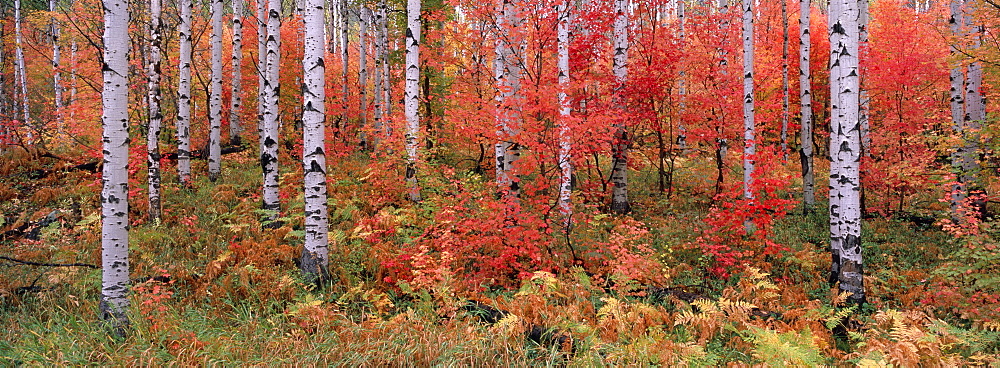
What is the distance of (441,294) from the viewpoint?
593cm

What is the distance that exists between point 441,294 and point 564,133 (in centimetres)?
373

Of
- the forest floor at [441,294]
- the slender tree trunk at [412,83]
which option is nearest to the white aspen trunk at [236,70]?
the forest floor at [441,294]

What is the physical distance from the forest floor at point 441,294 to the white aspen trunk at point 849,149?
0.68m

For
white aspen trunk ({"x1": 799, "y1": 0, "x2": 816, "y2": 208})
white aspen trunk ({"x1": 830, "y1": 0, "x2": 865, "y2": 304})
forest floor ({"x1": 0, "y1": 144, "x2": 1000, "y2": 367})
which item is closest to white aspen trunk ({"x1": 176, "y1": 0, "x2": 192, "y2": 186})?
forest floor ({"x1": 0, "y1": 144, "x2": 1000, "y2": 367})

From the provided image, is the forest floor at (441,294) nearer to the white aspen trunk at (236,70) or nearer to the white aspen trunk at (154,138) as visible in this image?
the white aspen trunk at (154,138)

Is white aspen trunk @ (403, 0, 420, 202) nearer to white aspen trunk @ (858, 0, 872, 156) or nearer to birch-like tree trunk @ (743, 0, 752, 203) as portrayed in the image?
birch-like tree trunk @ (743, 0, 752, 203)

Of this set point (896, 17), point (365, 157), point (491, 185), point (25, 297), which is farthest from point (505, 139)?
point (896, 17)

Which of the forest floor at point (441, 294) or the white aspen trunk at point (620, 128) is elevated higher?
the white aspen trunk at point (620, 128)

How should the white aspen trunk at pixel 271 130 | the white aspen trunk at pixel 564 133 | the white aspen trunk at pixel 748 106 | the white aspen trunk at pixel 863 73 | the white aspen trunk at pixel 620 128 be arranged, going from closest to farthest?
1. the white aspen trunk at pixel 564 133
2. the white aspen trunk at pixel 271 130
3. the white aspen trunk at pixel 748 106
4. the white aspen trunk at pixel 620 128
5. the white aspen trunk at pixel 863 73

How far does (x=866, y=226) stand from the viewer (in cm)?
1160

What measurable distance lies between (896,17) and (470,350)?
2238 cm

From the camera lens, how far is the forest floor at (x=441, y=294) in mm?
4449

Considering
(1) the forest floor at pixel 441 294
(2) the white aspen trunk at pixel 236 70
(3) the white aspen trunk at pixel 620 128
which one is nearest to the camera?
(1) the forest floor at pixel 441 294

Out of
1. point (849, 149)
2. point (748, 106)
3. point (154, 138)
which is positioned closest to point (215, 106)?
point (154, 138)
